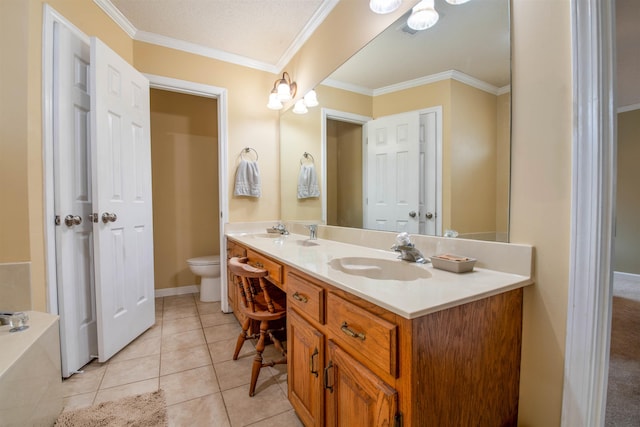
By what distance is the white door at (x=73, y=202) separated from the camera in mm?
1570

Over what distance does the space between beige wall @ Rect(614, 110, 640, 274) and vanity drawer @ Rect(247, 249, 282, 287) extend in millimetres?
4567

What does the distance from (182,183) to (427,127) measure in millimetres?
2865

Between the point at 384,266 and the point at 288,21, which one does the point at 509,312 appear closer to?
the point at 384,266

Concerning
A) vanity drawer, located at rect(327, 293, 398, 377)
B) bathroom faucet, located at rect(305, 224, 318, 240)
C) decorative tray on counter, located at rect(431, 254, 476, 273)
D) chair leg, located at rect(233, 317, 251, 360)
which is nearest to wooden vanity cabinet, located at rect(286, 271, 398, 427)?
vanity drawer, located at rect(327, 293, 398, 377)

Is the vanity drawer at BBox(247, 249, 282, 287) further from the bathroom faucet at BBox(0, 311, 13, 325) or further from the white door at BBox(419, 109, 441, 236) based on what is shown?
the bathroom faucet at BBox(0, 311, 13, 325)

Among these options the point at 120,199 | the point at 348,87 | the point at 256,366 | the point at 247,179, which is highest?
the point at 348,87

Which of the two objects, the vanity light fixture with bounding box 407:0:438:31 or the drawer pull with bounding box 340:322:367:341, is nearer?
the drawer pull with bounding box 340:322:367:341

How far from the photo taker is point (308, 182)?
2344 mm

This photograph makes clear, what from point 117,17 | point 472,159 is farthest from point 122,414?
point 117,17

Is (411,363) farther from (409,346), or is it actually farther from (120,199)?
(120,199)

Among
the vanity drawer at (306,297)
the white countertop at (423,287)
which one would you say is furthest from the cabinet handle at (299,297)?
the white countertop at (423,287)

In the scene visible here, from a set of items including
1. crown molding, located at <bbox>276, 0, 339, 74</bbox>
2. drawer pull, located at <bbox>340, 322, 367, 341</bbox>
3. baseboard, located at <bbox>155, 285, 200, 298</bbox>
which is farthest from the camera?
baseboard, located at <bbox>155, 285, 200, 298</bbox>

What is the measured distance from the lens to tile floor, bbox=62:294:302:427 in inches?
51.6

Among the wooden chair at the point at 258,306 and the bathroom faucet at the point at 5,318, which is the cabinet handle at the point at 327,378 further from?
the bathroom faucet at the point at 5,318
